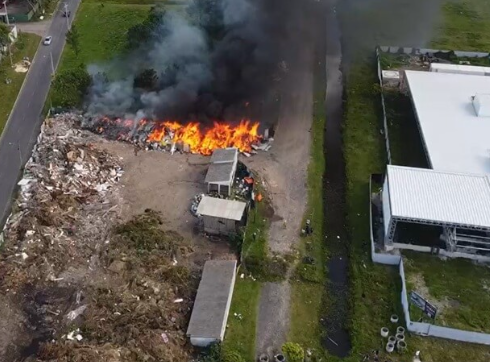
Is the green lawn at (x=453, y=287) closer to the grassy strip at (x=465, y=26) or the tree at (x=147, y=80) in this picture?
the tree at (x=147, y=80)

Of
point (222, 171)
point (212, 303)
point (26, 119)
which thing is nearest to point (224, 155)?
point (222, 171)

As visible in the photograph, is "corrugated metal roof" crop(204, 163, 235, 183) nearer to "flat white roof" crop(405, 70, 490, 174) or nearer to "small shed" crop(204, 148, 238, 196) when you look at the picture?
"small shed" crop(204, 148, 238, 196)

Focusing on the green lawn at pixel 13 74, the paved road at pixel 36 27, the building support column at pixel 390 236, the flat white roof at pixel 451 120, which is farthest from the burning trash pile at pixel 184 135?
the paved road at pixel 36 27

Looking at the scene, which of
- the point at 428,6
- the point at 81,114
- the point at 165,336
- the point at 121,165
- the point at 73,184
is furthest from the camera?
the point at 428,6

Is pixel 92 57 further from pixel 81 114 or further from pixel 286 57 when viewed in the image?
pixel 286 57

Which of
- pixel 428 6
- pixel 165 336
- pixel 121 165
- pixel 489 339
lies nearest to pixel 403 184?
pixel 489 339

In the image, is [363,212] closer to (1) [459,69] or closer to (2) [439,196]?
(2) [439,196]
